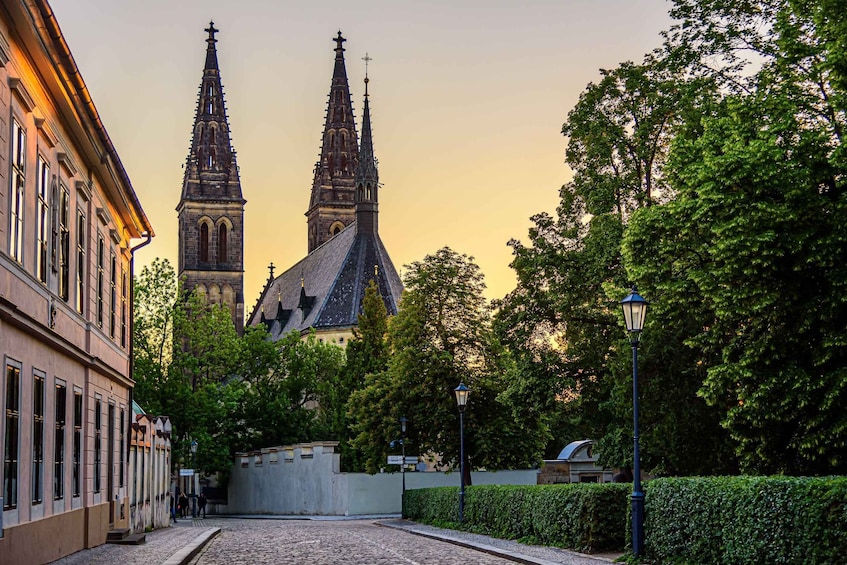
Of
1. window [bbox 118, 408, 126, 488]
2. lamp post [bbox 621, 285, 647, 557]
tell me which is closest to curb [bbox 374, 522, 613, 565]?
lamp post [bbox 621, 285, 647, 557]

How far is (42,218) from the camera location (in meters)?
17.9

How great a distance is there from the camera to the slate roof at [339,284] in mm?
98938

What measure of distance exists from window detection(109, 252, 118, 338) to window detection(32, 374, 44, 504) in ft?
30.5

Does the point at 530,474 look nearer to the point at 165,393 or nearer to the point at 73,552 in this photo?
the point at 165,393

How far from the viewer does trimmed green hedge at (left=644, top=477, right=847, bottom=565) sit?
13.5 metres

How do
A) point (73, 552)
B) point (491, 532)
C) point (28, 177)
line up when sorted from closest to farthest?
1. point (28, 177)
2. point (73, 552)
3. point (491, 532)

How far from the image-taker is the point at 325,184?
12400 cm

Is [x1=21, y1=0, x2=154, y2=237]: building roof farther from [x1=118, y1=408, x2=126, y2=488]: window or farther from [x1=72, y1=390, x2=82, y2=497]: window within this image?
[x1=118, y1=408, x2=126, y2=488]: window

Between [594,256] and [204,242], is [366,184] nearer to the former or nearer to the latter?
[204,242]

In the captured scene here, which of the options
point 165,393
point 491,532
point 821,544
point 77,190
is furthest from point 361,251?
point 821,544

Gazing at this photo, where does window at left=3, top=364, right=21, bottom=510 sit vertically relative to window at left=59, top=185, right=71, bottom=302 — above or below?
below

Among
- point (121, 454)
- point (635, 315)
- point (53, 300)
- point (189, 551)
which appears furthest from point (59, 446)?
point (635, 315)

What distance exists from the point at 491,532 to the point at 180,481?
54553 mm

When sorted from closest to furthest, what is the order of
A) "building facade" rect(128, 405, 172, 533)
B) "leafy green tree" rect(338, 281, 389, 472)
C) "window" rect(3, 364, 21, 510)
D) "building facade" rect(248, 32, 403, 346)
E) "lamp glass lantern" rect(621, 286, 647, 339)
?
"window" rect(3, 364, 21, 510), "lamp glass lantern" rect(621, 286, 647, 339), "building facade" rect(128, 405, 172, 533), "leafy green tree" rect(338, 281, 389, 472), "building facade" rect(248, 32, 403, 346)
